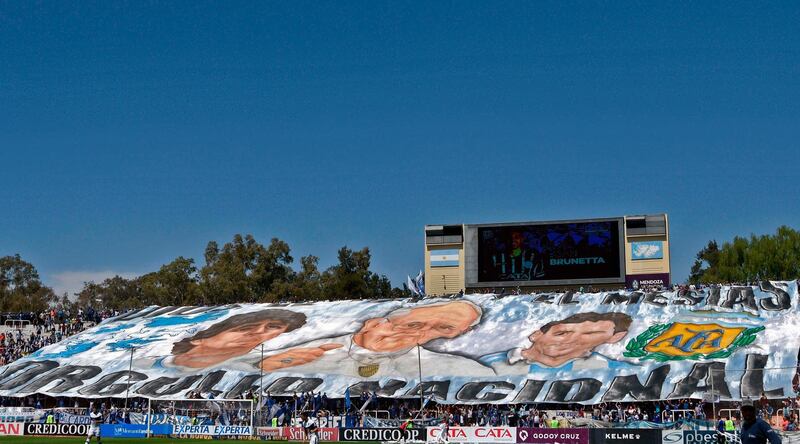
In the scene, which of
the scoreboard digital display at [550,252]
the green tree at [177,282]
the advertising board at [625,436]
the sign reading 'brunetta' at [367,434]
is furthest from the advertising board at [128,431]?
the green tree at [177,282]

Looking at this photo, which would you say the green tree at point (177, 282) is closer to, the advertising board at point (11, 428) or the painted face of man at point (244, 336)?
the painted face of man at point (244, 336)

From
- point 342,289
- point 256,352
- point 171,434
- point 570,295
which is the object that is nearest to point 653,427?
point 171,434

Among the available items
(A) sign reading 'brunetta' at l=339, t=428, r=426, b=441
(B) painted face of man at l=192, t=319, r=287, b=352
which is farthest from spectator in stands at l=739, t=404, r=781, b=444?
(B) painted face of man at l=192, t=319, r=287, b=352

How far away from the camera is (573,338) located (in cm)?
7544

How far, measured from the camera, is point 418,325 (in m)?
82.4

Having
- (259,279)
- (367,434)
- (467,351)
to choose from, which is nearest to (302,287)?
(259,279)

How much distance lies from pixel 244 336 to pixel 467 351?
826 inches

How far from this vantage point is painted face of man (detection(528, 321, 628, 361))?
73.3 m

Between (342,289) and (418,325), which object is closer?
(418,325)

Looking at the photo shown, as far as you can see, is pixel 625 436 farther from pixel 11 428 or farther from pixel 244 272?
pixel 244 272

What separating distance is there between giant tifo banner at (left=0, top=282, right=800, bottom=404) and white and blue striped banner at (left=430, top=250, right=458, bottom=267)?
731 cm

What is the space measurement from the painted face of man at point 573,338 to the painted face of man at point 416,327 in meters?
7.25

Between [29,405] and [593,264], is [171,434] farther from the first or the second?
[593,264]

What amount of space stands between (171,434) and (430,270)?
3811cm
